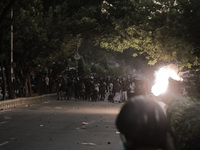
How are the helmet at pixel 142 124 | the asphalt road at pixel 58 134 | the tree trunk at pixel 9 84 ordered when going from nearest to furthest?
the helmet at pixel 142 124 → the asphalt road at pixel 58 134 → the tree trunk at pixel 9 84

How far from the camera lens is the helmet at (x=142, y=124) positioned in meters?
2.57

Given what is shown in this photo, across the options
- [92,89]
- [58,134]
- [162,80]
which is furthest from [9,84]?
[162,80]

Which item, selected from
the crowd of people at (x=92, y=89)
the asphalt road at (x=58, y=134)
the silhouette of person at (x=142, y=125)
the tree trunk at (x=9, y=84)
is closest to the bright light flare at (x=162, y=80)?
the asphalt road at (x=58, y=134)

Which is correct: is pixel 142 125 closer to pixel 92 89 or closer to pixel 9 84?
pixel 9 84

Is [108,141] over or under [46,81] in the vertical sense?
under

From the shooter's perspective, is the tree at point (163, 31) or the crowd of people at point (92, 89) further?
the crowd of people at point (92, 89)

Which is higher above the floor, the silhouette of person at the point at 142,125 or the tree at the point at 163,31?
the tree at the point at 163,31

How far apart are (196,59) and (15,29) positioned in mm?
13367

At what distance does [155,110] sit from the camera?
2.66 m

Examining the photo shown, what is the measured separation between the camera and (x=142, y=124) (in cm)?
256

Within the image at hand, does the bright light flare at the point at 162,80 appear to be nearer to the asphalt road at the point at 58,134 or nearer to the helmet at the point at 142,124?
the asphalt road at the point at 58,134

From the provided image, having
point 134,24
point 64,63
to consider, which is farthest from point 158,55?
point 64,63

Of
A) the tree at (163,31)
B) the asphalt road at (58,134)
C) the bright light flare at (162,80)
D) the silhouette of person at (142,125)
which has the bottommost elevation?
the asphalt road at (58,134)

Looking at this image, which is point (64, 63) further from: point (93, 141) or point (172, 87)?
point (172, 87)
